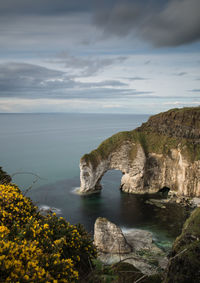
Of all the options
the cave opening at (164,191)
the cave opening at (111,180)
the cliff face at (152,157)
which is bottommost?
the cave opening at (164,191)

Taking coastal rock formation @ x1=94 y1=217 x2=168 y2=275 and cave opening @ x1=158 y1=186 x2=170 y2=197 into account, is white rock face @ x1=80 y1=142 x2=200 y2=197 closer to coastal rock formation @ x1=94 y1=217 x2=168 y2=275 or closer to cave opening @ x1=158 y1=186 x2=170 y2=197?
cave opening @ x1=158 y1=186 x2=170 y2=197

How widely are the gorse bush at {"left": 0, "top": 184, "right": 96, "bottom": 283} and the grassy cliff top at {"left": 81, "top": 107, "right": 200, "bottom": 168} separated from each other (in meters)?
60.1

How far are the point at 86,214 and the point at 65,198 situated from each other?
11.9m

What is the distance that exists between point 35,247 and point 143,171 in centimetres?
7138

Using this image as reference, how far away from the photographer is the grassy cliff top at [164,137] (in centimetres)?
7862

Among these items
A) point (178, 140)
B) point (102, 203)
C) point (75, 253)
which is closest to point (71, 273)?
point (75, 253)

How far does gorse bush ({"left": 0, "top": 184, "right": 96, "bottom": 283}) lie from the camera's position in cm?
981

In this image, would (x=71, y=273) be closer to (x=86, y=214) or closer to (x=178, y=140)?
(x=86, y=214)

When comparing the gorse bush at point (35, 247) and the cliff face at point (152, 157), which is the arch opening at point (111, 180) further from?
the gorse bush at point (35, 247)

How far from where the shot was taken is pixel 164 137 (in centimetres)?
8444

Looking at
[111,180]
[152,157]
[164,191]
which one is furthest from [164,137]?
[111,180]

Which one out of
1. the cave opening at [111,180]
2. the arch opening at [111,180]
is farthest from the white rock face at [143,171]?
the cave opening at [111,180]

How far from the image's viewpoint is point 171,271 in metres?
12.3

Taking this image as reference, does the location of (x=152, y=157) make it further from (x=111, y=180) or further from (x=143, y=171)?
(x=111, y=180)
